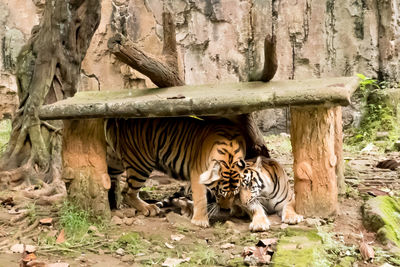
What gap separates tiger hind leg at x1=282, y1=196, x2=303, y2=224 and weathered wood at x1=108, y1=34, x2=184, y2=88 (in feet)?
5.49

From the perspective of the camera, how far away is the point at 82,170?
448cm

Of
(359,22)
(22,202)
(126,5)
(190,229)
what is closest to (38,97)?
(22,202)

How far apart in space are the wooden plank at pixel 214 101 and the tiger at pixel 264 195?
0.78 m

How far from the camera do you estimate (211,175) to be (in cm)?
441

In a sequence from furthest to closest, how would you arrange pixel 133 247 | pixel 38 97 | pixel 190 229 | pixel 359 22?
pixel 359 22 → pixel 38 97 → pixel 190 229 → pixel 133 247

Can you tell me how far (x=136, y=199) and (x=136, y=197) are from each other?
0.02 metres

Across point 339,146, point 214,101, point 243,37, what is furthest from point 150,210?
point 243,37

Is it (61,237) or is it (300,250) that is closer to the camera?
(300,250)

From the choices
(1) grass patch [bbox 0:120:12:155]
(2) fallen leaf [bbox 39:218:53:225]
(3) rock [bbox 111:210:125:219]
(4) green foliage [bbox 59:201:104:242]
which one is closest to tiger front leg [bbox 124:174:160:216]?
(3) rock [bbox 111:210:125:219]

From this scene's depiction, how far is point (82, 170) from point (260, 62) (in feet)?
23.0

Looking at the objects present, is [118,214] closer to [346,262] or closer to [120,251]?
[120,251]

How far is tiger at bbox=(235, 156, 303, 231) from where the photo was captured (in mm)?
4291

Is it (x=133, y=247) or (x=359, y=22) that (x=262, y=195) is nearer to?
(x=133, y=247)

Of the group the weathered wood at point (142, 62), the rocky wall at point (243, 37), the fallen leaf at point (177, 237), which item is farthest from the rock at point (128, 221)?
the rocky wall at point (243, 37)
